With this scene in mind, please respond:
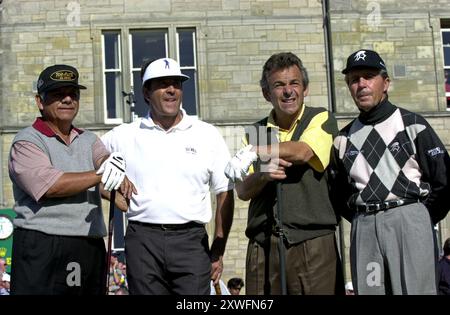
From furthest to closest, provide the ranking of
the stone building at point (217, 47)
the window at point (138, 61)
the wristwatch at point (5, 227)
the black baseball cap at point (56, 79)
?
the window at point (138, 61) → the stone building at point (217, 47) → the wristwatch at point (5, 227) → the black baseball cap at point (56, 79)

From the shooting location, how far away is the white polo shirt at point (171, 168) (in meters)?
6.11

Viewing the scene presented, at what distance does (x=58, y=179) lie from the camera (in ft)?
19.8

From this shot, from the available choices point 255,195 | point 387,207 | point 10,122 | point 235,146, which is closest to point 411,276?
point 387,207

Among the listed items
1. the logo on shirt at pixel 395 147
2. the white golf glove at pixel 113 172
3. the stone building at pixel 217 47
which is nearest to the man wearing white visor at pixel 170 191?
the white golf glove at pixel 113 172

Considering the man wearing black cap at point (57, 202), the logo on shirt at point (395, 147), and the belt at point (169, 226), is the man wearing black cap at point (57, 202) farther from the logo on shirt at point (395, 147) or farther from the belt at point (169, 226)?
the logo on shirt at point (395, 147)

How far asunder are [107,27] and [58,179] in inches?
632

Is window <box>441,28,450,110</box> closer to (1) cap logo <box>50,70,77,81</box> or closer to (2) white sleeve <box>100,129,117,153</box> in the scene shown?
(2) white sleeve <box>100,129,117,153</box>

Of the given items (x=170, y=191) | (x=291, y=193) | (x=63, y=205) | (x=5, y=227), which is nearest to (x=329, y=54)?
(x=5, y=227)

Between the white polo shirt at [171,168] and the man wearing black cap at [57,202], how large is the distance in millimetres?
166

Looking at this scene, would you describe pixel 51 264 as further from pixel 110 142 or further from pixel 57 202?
pixel 110 142

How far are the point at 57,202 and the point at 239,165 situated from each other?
1285mm

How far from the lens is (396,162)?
19.5 feet

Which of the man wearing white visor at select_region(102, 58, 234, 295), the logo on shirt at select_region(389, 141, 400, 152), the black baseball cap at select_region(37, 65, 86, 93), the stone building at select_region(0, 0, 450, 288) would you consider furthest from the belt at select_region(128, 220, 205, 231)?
the stone building at select_region(0, 0, 450, 288)

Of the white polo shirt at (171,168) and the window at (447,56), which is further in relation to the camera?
the window at (447,56)
